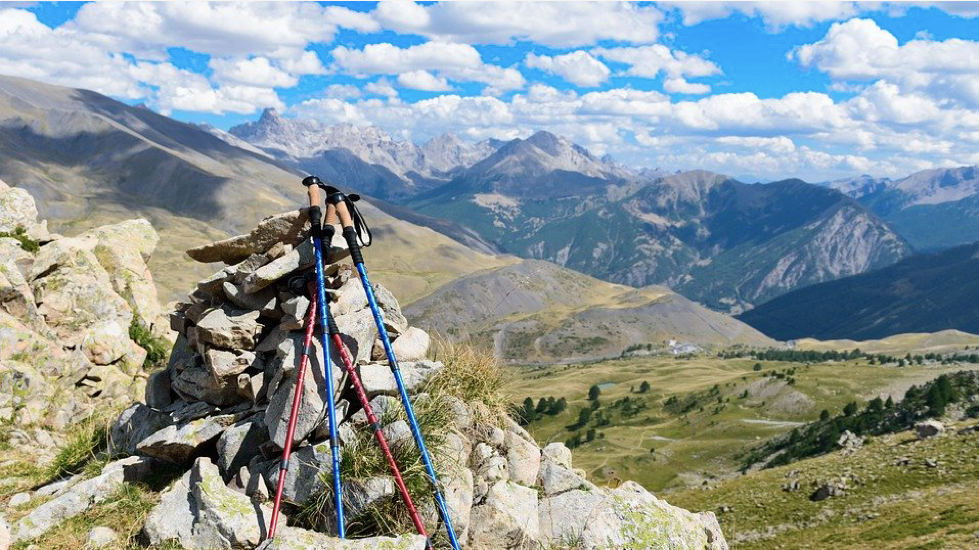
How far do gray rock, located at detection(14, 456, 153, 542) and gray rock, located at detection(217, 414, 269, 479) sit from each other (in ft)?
6.62

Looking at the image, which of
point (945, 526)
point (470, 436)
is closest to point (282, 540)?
point (470, 436)

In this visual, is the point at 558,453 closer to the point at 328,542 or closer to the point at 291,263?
the point at 328,542

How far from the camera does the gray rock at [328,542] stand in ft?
30.9

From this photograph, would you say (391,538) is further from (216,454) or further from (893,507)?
(893,507)

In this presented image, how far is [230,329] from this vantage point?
41.0 feet

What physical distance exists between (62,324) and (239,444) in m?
13.4

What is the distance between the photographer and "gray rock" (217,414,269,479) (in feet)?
37.5

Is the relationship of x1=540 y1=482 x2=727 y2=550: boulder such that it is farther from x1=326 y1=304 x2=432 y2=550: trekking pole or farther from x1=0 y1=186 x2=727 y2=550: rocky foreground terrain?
x1=326 y1=304 x2=432 y2=550: trekking pole

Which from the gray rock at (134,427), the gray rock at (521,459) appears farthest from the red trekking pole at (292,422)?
the gray rock at (134,427)

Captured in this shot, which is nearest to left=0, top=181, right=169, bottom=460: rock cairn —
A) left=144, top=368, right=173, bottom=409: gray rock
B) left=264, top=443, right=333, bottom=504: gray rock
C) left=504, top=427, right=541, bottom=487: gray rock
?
left=144, top=368, right=173, bottom=409: gray rock

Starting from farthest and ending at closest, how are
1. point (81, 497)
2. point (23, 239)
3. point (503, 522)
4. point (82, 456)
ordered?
point (23, 239) → point (82, 456) → point (81, 497) → point (503, 522)

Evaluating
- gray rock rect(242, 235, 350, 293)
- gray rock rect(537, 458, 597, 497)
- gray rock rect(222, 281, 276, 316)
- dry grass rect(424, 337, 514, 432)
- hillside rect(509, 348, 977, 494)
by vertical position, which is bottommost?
hillside rect(509, 348, 977, 494)

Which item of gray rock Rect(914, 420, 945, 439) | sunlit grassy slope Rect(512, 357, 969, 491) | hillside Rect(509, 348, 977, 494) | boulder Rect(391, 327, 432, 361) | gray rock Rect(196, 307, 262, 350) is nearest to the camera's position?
gray rock Rect(196, 307, 262, 350)

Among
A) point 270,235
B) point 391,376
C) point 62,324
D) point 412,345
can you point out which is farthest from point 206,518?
point 62,324
